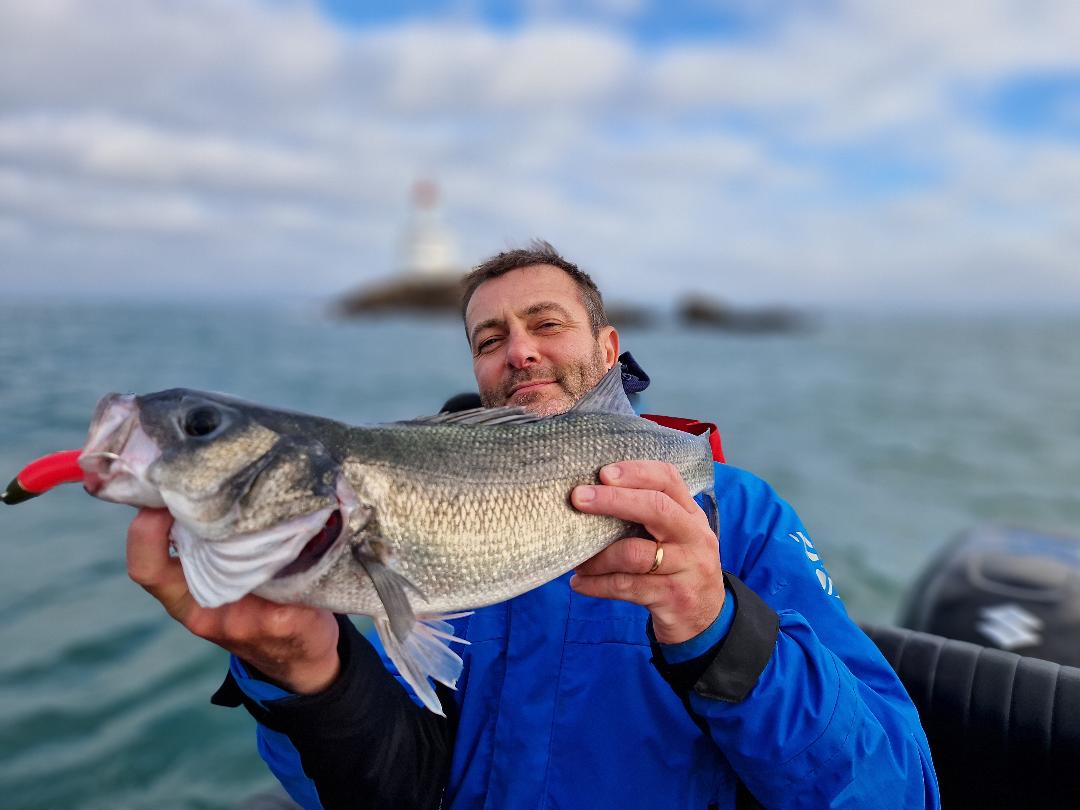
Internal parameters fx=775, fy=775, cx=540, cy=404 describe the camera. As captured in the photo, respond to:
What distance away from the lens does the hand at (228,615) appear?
2.12 metres

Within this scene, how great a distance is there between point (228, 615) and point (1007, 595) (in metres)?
5.62

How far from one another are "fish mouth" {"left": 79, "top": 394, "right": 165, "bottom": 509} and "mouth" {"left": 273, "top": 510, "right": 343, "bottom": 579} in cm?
40

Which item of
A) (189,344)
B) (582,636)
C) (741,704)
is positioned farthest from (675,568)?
(189,344)

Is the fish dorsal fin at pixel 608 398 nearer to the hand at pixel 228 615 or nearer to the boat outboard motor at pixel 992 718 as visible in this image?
the hand at pixel 228 615

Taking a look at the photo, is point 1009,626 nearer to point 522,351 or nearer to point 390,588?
point 522,351

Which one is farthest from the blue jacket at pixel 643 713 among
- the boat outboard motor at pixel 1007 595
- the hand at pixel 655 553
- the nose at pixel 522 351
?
the boat outboard motor at pixel 1007 595

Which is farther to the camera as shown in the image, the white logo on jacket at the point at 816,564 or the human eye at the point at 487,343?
the human eye at the point at 487,343

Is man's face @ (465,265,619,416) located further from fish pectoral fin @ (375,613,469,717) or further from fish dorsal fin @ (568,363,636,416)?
fish pectoral fin @ (375,613,469,717)

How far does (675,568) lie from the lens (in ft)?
7.68

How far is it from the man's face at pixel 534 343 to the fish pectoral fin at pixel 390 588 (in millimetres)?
1661

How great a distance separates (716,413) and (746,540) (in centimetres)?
2014

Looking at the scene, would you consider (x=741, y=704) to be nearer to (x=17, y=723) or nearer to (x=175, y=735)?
(x=175, y=735)

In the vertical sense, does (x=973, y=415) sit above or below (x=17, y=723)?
above

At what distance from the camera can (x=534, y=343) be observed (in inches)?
153
